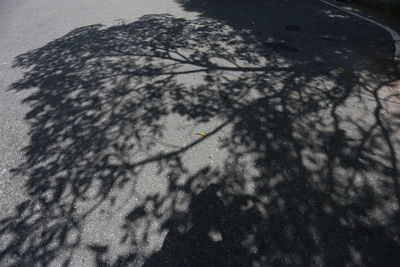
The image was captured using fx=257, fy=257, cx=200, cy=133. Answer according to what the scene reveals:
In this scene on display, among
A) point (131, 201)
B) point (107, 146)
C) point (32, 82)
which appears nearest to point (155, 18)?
point (32, 82)

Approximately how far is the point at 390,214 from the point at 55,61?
7708 mm

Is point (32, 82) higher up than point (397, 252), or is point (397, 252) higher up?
point (397, 252)

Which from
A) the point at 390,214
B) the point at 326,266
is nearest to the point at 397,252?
the point at 390,214

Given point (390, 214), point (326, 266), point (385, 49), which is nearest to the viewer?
point (326, 266)

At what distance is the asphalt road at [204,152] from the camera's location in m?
2.83

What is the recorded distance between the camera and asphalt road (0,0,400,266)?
9.27ft

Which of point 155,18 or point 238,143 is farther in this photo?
point 155,18

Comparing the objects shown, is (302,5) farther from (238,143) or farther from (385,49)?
(238,143)

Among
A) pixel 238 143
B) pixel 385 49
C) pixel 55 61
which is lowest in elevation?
pixel 55 61

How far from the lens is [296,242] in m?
2.78

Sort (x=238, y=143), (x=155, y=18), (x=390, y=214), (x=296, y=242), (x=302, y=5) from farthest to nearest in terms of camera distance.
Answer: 1. (x=302, y=5)
2. (x=155, y=18)
3. (x=238, y=143)
4. (x=390, y=214)
5. (x=296, y=242)

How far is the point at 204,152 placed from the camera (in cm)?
391

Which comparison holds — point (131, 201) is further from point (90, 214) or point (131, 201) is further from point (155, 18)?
point (155, 18)

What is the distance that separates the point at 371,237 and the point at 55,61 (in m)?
7.61
